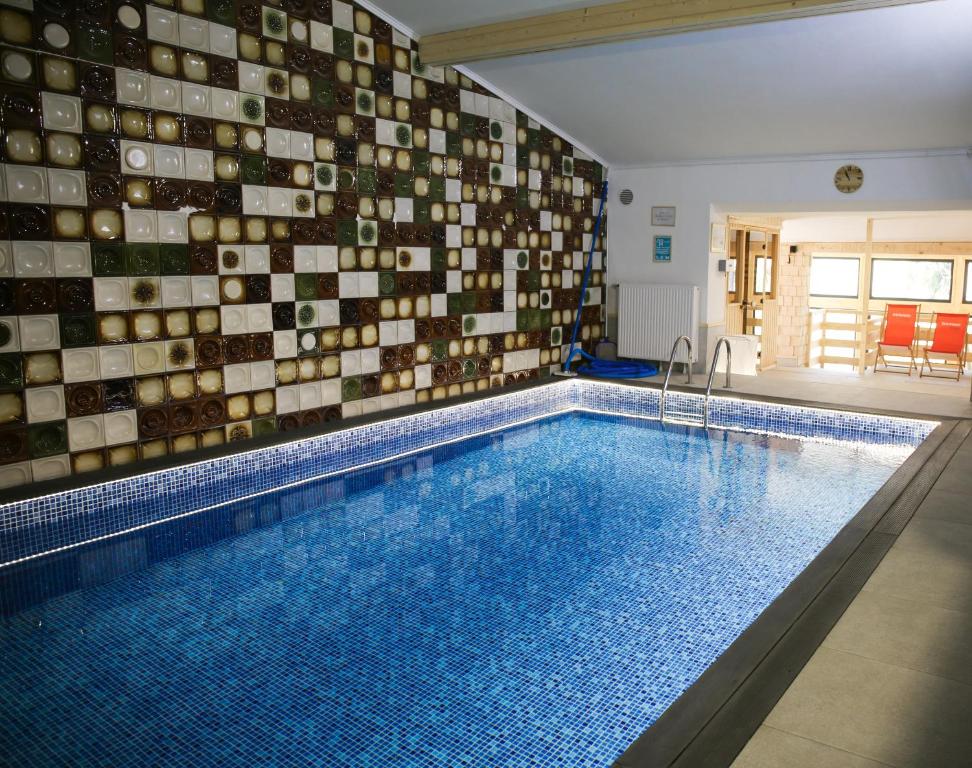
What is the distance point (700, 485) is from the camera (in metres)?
4.57

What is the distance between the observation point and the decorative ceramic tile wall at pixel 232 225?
387cm

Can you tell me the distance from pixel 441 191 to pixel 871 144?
345cm

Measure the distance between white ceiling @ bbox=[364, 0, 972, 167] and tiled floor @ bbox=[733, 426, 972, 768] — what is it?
10.7 feet

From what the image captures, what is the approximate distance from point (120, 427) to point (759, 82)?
15.3 ft

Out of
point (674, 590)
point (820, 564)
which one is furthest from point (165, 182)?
point (820, 564)

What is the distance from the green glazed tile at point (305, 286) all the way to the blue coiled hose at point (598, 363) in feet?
8.90

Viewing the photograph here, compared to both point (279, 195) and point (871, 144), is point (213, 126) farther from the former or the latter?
point (871, 144)

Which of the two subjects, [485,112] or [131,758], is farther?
[485,112]

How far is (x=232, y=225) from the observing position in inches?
183

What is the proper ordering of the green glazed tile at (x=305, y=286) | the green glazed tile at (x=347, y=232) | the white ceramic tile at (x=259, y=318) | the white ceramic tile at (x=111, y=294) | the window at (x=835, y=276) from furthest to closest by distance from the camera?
the window at (x=835, y=276) < the green glazed tile at (x=347, y=232) < the green glazed tile at (x=305, y=286) < the white ceramic tile at (x=259, y=318) < the white ceramic tile at (x=111, y=294)

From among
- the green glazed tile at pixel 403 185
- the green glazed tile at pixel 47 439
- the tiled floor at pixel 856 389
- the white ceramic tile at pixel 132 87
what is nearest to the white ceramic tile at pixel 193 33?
the white ceramic tile at pixel 132 87

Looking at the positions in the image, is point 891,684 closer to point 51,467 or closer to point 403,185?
point 51,467

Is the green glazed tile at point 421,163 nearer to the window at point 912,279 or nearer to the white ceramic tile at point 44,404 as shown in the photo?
the white ceramic tile at point 44,404

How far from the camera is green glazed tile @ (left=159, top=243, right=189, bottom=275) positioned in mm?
4332
